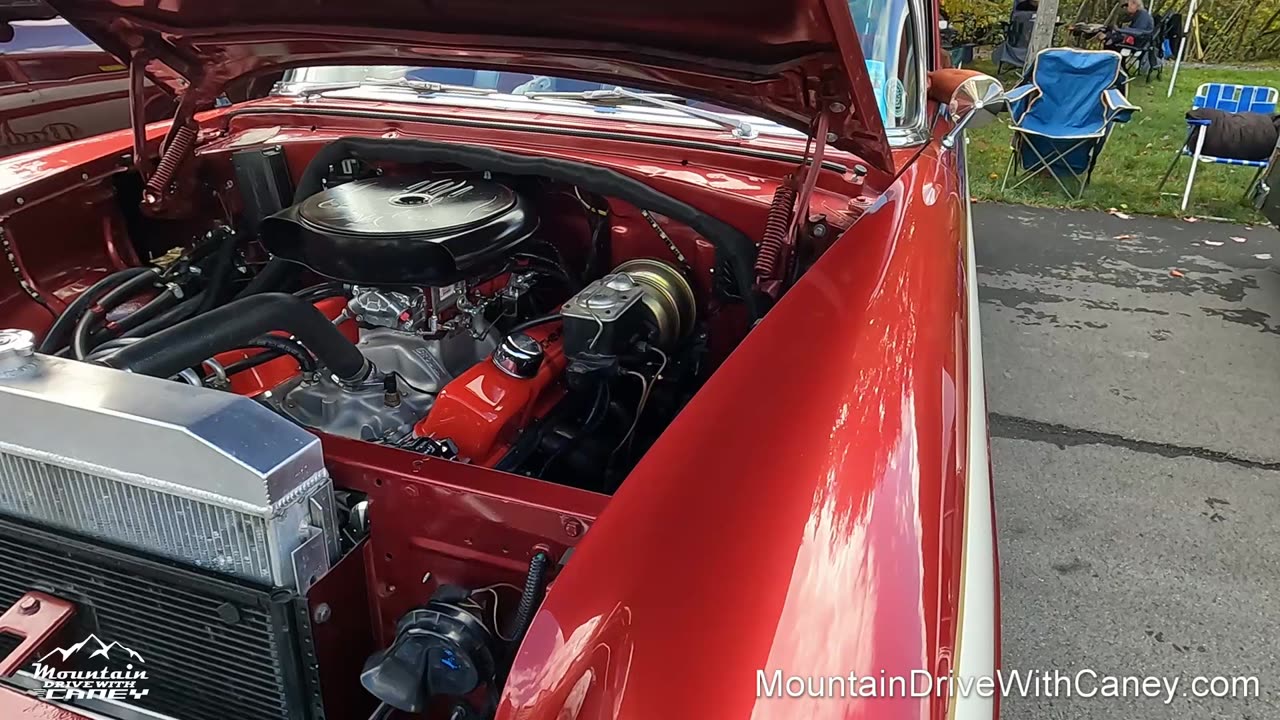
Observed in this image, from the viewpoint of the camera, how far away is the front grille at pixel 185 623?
1.04m

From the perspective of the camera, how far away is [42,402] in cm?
103

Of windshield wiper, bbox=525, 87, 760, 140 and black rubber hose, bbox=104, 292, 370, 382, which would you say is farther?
windshield wiper, bbox=525, 87, 760, 140

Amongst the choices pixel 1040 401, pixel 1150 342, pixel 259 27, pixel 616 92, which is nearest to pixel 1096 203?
pixel 1150 342

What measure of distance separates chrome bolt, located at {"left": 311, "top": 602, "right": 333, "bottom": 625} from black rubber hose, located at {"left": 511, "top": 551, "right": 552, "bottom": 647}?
23 centimetres

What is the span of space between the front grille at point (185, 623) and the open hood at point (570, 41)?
914 millimetres

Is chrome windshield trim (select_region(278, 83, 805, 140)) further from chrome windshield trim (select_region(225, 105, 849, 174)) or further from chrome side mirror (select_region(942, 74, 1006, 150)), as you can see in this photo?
chrome side mirror (select_region(942, 74, 1006, 150))

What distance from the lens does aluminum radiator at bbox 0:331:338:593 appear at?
0.98 m

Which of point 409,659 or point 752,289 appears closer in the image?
point 409,659

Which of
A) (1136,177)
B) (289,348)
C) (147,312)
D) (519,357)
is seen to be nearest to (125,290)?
(147,312)

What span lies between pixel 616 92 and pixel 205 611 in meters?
1.57

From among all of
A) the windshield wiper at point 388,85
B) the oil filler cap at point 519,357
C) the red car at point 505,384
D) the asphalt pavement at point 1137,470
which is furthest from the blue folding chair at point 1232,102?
the oil filler cap at point 519,357

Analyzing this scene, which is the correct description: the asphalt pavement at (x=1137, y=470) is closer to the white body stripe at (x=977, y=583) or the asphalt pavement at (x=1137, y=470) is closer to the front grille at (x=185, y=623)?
the white body stripe at (x=977, y=583)

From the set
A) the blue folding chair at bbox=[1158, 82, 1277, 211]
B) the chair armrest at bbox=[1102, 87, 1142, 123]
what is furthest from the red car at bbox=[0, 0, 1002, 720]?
the blue folding chair at bbox=[1158, 82, 1277, 211]

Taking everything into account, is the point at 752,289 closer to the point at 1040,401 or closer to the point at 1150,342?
the point at 1040,401
